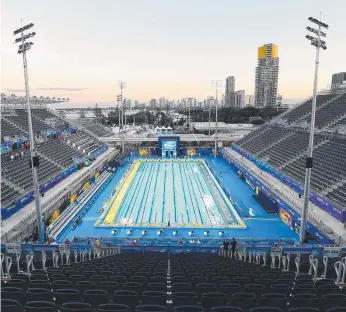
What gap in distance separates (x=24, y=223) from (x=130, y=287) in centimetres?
1231

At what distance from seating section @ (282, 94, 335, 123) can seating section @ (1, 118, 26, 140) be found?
92.9ft

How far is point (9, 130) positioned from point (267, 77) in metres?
148

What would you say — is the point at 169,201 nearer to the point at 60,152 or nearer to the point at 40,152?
the point at 40,152

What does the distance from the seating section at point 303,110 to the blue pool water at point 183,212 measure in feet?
36.1

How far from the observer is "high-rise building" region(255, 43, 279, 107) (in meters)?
156

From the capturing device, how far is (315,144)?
25.5 metres

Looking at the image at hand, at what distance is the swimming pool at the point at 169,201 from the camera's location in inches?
765

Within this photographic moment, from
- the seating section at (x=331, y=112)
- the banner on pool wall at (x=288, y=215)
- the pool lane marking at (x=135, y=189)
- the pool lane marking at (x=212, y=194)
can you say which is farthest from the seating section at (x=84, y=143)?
the seating section at (x=331, y=112)

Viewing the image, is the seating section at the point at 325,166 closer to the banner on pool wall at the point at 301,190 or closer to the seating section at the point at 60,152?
the banner on pool wall at the point at 301,190

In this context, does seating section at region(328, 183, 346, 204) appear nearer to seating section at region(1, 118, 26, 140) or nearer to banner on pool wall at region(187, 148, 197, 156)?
seating section at region(1, 118, 26, 140)

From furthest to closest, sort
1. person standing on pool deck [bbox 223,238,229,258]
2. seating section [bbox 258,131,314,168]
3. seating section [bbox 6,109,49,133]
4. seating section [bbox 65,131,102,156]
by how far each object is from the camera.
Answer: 1. seating section [bbox 65,131,102,156]
2. seating section [bbox 6,109,49,133]
3. seating section [bbox 258,131,314,168]
4. person standing on pool deck [bbox 223,238,229,258]

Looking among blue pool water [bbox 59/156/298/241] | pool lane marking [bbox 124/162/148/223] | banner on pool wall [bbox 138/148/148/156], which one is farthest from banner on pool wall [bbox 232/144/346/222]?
banner on pool wall [bbox 138/148/148/156]

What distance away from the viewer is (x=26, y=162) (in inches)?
925

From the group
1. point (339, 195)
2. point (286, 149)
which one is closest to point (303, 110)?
point (286, 149)
